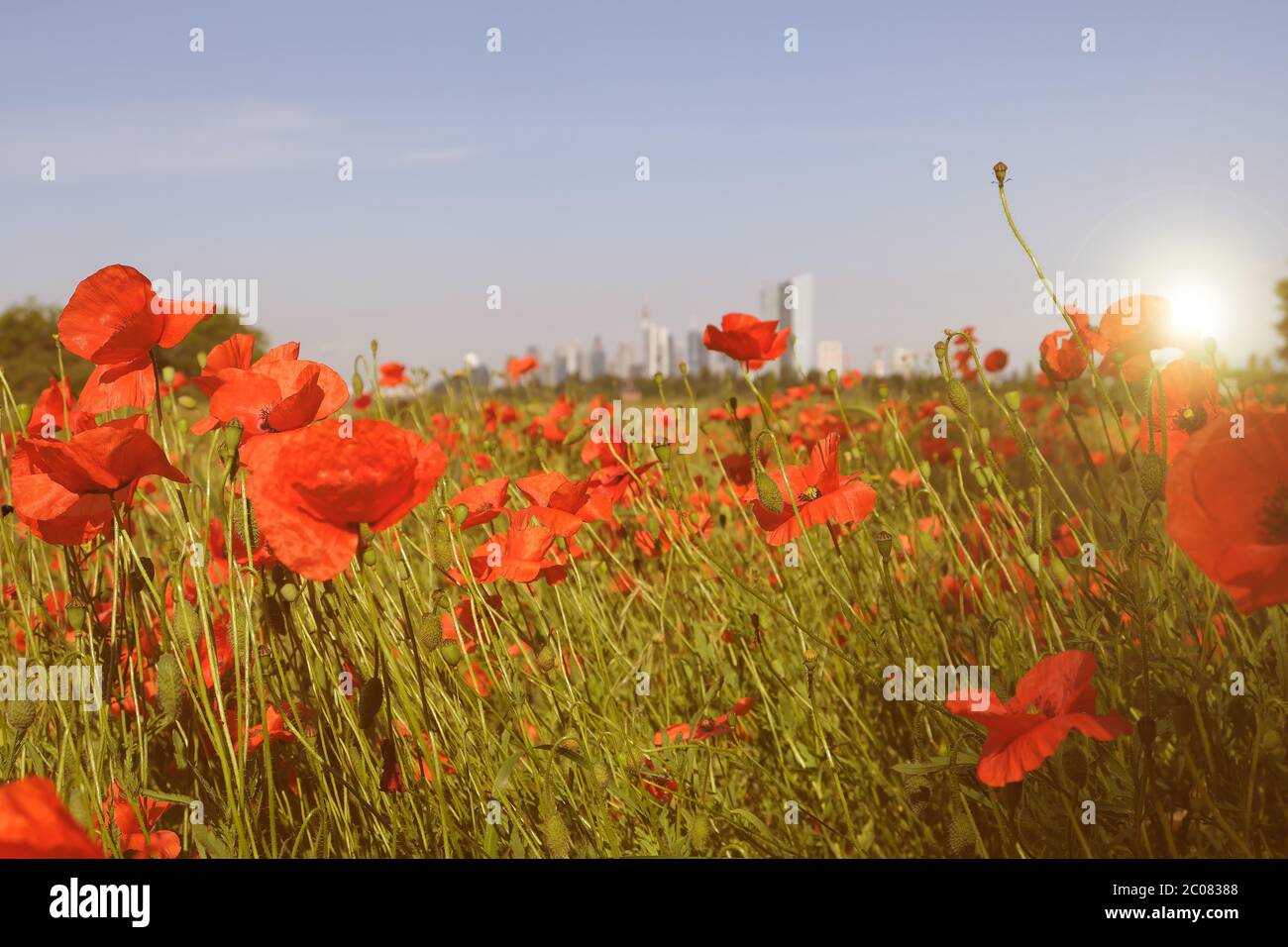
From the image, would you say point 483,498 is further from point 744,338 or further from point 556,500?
point 744,338

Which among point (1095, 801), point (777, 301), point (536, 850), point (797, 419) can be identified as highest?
point (777, 301)

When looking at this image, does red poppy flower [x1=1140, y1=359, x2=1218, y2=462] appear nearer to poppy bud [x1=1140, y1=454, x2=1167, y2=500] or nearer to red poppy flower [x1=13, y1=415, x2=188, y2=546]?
poppy bud [x1=1140, y1=454, x2=1167, y2=500]

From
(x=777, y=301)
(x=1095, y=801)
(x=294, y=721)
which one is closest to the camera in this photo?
(x=1095, y=801)

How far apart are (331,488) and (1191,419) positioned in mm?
1235

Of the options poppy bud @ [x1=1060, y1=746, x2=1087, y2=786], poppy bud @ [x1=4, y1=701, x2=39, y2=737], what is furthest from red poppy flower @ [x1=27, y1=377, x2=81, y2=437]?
poppy bud @ [x1=1060, y1=746, x2=1087, y2=786]

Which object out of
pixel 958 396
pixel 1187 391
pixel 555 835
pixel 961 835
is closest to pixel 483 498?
pixel 555 835

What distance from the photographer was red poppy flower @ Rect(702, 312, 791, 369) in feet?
5.18

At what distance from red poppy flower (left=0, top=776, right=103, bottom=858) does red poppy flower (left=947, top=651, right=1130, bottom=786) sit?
666mm

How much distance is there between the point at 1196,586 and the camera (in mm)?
1459

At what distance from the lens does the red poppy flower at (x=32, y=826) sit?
56 centimetres

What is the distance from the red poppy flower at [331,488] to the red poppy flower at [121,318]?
0.32 m

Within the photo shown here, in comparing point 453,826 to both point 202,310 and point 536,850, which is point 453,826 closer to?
point 536,850
